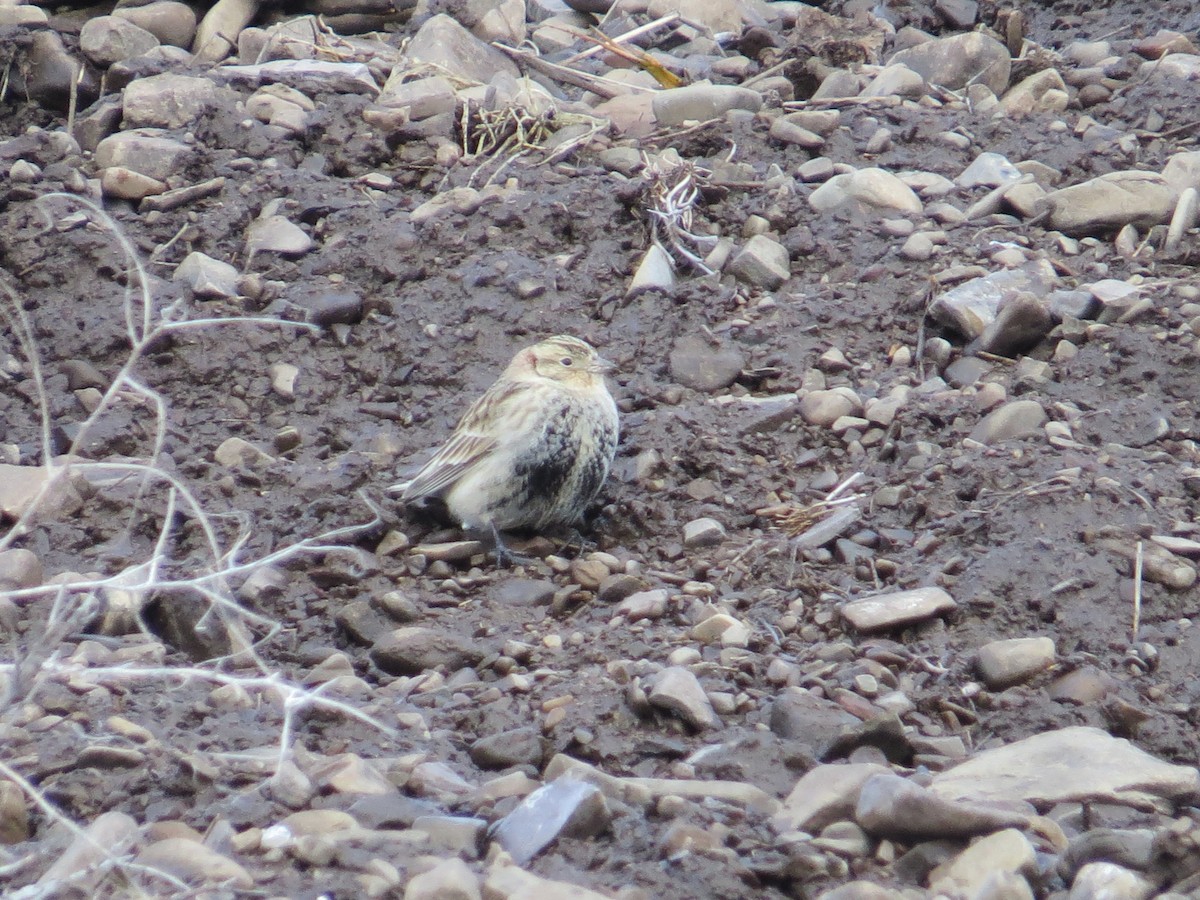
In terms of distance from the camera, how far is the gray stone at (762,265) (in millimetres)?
7016

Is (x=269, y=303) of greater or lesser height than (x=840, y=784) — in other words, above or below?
below

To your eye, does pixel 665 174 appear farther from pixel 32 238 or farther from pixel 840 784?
pixel 840 784

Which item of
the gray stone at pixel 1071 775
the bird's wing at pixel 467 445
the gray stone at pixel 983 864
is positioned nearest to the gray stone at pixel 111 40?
the bird's wing at pixel 467 445

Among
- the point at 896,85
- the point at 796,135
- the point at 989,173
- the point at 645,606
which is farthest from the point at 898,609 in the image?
the point at 896,85

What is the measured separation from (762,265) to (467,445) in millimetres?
1752

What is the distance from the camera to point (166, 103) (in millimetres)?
8000

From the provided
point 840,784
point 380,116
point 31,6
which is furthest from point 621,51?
point 840,784

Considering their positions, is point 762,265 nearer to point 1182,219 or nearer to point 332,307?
point 1182,219

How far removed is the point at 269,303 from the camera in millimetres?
7043

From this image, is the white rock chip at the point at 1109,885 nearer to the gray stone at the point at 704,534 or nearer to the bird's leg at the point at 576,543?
the gray stone at the point at 704,534

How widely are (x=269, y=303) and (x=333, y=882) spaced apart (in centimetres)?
420

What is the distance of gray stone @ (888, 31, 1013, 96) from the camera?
8586mm

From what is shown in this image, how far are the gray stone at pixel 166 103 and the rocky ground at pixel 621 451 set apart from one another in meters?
0.03

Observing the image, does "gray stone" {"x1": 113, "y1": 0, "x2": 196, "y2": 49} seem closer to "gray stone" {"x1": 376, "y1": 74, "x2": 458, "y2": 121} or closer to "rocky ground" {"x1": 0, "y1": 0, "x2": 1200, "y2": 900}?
"rocky ground" {"x1": 0, "y1": 0, "x2": 1200, "y2": 900}
